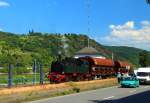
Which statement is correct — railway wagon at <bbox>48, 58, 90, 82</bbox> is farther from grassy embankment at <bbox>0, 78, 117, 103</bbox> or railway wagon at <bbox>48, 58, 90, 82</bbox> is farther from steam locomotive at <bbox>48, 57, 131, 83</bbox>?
grassy embankment at <bbox>0, 78, 117, 103</bbox>

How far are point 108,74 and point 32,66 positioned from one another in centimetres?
2986

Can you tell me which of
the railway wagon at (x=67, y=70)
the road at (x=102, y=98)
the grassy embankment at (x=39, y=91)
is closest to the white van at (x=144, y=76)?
the railway wagon at (x=67, y=70)

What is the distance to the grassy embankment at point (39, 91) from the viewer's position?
26.3 meters

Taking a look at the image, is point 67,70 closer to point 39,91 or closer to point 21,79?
point 21,79

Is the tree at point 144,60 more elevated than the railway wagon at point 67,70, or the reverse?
the tree at point 144,60

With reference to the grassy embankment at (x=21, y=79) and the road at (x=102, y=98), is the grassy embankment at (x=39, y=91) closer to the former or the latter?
the road at (x=102, y=98)

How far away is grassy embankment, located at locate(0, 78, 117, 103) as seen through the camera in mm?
26263

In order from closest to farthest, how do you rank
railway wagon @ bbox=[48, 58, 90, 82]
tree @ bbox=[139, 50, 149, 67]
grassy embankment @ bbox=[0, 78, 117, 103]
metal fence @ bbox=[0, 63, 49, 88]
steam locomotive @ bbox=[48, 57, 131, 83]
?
grassy embankment @ bbox=[0, 78, 117, 103] < metal fence @ bbox=[0, 63, 49, 88] < railway wagon @ bbox=[48, 58, 90, 82] < steam locomotive @ bbox=[48, 57, 131, 83] < tree @ bbox=[139, 50, 149, 67]

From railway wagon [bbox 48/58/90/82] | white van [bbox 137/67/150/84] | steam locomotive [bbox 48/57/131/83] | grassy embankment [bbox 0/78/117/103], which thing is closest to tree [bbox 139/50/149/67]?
steam locomotive [bbox 48/57/131/83]

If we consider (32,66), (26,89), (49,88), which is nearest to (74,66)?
(32,66)

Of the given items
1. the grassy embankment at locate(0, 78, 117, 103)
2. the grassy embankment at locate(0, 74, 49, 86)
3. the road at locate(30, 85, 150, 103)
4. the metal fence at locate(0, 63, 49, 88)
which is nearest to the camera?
the grassy embankment at locate(0, 78, 117, 103)

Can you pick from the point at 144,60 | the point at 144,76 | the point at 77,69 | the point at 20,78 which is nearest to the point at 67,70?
the point at 77,69

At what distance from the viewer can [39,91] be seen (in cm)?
3147

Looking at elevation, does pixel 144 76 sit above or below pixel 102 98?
above
